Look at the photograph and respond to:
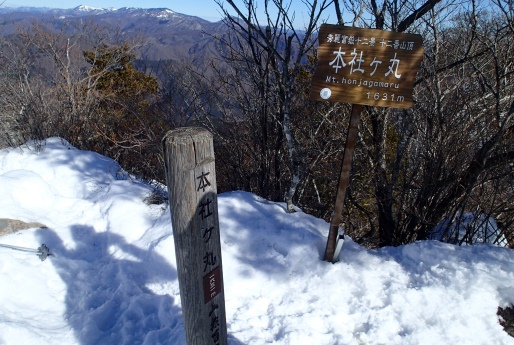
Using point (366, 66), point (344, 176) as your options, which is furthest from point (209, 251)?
point (366, 66)

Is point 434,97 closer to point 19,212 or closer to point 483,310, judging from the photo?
point 483,310

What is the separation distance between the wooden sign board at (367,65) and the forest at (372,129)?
0.92 m

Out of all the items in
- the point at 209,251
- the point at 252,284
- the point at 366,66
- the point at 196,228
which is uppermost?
the point at 366,66

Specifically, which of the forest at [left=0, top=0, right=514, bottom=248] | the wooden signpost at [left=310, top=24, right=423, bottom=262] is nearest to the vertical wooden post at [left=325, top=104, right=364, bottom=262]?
the wooden signpost at [left=310, top=24, right=423, bottom=262]

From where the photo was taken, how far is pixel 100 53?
13617mm

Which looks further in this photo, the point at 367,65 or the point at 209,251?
the point at 367,65

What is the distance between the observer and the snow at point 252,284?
2.44 meters

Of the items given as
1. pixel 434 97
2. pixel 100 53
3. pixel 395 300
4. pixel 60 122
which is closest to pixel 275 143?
pixel 434 97

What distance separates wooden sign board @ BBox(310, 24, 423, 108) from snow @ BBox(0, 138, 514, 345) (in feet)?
4.76

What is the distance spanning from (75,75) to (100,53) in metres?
3.00

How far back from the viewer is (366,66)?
2.49m

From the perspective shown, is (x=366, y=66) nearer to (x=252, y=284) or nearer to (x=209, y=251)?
(x=209, y=251)

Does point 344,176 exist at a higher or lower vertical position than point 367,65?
lower

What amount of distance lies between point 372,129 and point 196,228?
327cm
